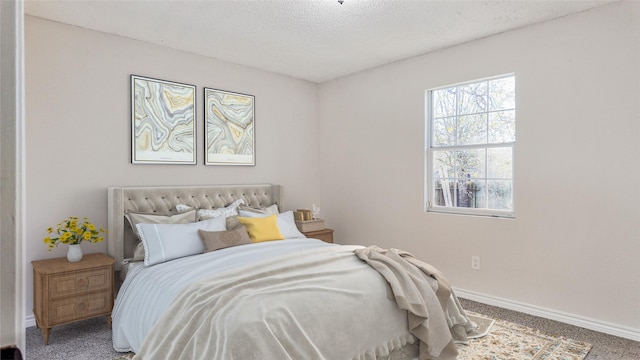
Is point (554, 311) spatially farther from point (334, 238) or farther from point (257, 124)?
point (257, 124)

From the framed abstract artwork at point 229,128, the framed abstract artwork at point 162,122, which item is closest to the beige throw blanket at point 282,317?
the framed abstract artwork at point 162,122

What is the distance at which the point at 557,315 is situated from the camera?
10.7 feet

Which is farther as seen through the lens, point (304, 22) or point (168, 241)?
point (304, 22)

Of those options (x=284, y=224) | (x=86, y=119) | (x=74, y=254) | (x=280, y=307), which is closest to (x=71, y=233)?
(x=74, y=254)

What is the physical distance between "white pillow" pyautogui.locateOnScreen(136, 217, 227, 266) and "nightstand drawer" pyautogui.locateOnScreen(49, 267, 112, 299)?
391 millimetres

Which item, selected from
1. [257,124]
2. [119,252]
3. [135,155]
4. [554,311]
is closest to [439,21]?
[257,124]

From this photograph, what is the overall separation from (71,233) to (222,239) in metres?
1.21

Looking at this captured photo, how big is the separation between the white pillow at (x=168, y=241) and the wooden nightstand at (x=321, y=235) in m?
1.63

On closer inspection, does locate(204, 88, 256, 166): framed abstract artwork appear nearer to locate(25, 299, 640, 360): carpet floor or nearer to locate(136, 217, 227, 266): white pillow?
locate(136, 217, 227, 266): white pillow

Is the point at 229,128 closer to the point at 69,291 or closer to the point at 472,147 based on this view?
the point at 69,291

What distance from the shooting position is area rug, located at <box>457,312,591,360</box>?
2.62 metres

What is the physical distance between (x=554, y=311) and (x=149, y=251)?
3.53 metres

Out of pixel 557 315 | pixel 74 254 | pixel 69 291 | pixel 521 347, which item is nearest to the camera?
pixel 521 347

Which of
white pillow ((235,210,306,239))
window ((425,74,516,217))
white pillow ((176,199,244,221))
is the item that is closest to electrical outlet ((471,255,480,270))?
window ((425,74,516,217))
